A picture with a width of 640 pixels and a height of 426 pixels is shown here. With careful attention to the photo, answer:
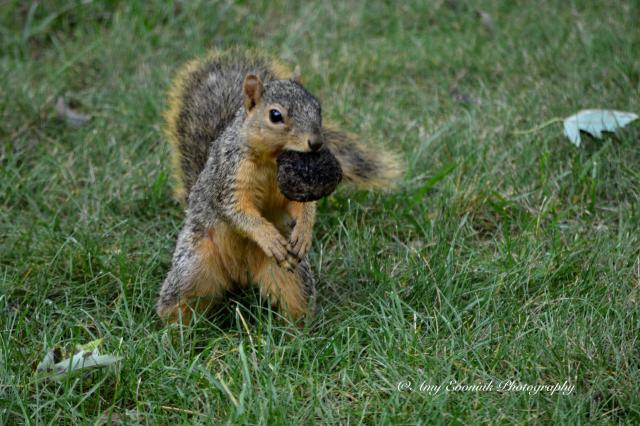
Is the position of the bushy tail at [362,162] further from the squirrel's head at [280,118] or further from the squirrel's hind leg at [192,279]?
the squirrel's hind leg at [192,279]

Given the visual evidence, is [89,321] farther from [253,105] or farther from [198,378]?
[253,105]

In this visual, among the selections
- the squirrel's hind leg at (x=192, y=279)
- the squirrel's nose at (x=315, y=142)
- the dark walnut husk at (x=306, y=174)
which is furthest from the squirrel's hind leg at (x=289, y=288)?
the squirrel's nose at (x=315, y=142)

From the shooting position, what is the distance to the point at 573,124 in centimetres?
323

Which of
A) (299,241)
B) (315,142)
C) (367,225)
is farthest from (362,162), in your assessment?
(315,142)

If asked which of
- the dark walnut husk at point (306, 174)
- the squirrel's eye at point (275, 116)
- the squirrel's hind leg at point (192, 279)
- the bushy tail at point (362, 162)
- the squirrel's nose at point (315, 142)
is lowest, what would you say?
the squirrel's hind leg at point (192, 279)

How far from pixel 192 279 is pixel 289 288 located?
28cm

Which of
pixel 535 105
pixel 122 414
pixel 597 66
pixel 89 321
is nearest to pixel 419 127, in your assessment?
pixel 535 105

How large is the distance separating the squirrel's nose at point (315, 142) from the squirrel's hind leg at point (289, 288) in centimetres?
39

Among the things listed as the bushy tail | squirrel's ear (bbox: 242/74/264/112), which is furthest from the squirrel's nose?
the bushy tail

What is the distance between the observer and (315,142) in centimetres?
236

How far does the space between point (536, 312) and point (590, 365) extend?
336 millimetres

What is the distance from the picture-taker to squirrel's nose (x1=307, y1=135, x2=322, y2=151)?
236 centimetres

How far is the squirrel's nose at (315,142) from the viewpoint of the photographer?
92.9 inches

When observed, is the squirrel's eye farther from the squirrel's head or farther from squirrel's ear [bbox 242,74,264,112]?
squirrel's ear [bbox 242,74,264,112]
